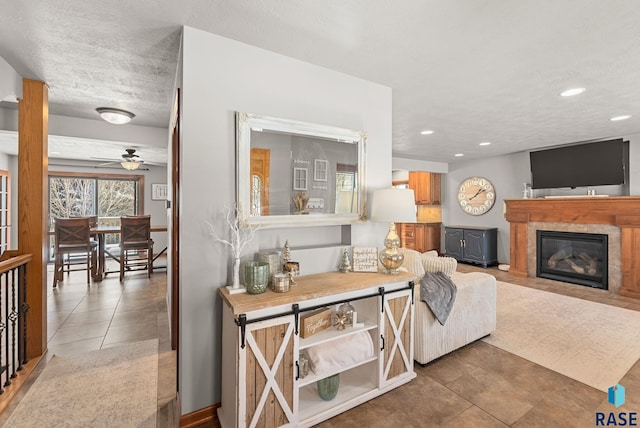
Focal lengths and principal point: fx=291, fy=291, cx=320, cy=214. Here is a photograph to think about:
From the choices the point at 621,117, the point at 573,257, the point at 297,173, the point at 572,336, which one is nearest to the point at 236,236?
the point at 297,173

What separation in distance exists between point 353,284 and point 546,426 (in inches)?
55.9

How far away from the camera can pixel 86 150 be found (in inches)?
205

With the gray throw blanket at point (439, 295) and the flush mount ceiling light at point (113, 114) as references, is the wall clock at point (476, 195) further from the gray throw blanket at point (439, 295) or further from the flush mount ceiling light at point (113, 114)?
the flush mount ceiling light at point (113, 114)

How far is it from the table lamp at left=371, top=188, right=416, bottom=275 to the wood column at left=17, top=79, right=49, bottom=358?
9.53 ft

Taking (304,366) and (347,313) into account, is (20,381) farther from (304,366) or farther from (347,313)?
(347,313)

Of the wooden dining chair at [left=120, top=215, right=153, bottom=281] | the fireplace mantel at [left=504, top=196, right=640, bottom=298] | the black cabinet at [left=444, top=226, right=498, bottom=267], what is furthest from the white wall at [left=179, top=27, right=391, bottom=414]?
the black cabinet at [left=444, top=226, right=498, bottom=267]

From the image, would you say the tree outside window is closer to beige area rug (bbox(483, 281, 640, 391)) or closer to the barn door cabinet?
the barn door cabinet

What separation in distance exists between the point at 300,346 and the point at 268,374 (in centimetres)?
24

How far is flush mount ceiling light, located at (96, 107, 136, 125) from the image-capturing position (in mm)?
3203

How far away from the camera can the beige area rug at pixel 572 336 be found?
7.93ft

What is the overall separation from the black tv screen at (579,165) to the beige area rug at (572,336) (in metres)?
2.07

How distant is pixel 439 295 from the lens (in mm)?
2494

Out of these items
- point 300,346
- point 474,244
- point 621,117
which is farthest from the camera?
point 474,244

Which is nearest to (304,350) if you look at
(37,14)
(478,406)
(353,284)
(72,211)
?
(353,284)
